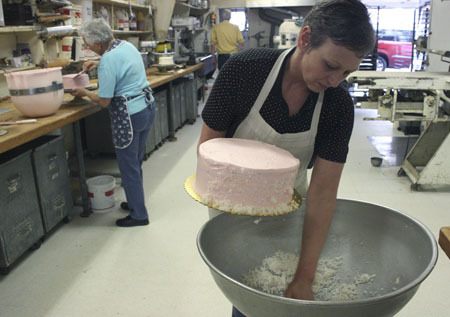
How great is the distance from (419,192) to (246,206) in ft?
10.00

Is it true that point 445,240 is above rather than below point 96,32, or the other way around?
below

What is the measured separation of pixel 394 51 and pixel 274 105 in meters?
9.69

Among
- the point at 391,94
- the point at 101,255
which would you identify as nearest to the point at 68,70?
the point at 101,255

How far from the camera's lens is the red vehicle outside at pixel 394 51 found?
9750mm

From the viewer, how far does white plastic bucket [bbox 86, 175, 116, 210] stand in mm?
3160

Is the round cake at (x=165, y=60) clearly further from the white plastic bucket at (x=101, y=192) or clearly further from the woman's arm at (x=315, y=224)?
the woman's arm at (x=315, y=224)

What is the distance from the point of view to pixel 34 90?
7.93ft

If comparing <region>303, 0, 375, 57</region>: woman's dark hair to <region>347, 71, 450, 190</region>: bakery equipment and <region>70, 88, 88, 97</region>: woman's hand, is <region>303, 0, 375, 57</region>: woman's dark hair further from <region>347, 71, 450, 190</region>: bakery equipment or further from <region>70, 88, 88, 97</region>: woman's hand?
<region>347, 71, 450, 190</region>: bakery equipment

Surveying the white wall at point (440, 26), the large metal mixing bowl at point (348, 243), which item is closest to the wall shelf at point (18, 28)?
the large metal mixing bowl at point (348, 243)

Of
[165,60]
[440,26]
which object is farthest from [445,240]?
[165,60]

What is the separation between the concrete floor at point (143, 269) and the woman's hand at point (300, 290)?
1106mm

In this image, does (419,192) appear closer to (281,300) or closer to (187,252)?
(187,252)

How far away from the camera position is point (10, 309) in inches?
83.9

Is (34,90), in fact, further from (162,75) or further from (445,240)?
→ (162,75)
